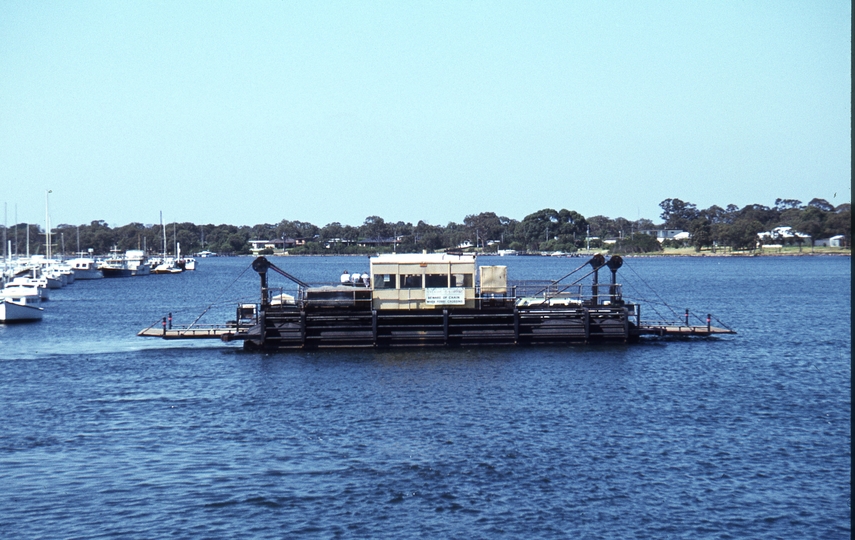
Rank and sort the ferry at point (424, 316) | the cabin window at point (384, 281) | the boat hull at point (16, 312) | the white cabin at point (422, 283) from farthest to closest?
the boat hull at point (16, 312) → the cabin window at point (384, 281) → the white cabin at point (422, 283) → the ferry at point (424, 316)

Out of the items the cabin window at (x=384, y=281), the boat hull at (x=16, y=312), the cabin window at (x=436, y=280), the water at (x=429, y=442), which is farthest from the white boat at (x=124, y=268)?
the cabin window at (x=436, y=280)

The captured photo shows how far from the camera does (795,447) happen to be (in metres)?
30.2

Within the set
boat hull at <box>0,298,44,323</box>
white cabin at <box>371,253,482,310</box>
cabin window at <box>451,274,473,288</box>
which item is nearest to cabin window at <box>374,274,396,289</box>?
white cabin at <box>371,253,482,310</box>

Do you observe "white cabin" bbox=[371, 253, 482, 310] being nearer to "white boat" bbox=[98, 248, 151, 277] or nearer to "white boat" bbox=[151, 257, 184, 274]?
"white boat" bbox=[98, 248, 151, 277]

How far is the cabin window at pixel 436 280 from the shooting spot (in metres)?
51.2

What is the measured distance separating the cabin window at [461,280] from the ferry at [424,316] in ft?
0.17

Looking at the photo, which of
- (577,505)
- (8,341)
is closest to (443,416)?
(577,505)

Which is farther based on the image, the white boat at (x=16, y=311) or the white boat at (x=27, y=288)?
the white boat at (x=27, y=288)

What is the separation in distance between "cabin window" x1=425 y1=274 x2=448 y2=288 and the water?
396cm

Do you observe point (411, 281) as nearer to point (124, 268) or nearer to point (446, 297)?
point (446, 297)

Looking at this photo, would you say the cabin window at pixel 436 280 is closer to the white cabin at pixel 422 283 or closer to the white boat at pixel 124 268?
the white cabin at pixel 422 283

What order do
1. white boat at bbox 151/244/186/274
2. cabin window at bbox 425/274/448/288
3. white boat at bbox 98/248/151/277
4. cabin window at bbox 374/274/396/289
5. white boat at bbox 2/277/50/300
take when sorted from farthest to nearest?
white boat at bbox 151/244/186/274, white boat at bbox 98/248/151/277, white boat at bbox 2/277/50/300, cabin window at bbox 425/274/448/288, cabin window at bbox 374/274/396/289

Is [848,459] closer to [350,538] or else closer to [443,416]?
[443,416]

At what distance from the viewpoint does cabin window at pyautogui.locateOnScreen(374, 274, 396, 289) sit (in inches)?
1999
